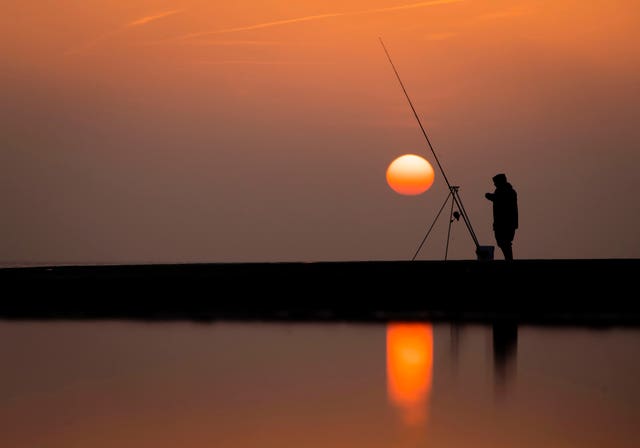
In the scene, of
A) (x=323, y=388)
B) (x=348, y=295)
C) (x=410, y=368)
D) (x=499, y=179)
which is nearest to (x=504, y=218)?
(x=499, y=179)

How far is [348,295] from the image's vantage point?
15711 millimetres

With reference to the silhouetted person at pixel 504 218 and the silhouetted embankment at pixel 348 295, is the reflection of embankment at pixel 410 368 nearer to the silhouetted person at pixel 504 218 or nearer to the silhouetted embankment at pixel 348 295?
the silhouetted embankment at pixel 348 295

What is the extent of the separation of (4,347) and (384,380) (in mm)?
4455

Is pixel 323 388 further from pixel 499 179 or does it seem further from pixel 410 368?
pixel 499 179

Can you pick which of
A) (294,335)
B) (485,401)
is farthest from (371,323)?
(485,401)

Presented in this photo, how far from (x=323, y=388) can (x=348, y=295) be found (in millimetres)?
7707

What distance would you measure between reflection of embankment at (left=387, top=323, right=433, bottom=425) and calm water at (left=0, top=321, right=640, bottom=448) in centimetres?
2

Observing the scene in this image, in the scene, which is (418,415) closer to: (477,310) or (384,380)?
(384,380)

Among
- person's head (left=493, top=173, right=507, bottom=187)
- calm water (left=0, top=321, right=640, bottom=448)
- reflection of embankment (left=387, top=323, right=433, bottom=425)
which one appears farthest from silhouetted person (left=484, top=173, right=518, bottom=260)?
calm water (left=0, top=321, right=640, bottom=448)

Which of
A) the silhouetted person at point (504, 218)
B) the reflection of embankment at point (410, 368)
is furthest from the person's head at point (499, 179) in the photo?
the reflection of embankment at point (410, 368)

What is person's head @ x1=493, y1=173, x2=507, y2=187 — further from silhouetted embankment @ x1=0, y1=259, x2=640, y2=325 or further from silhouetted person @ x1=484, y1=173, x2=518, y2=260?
silhouetted embankment @ x1=0, y1=259, x2=640, y2=325

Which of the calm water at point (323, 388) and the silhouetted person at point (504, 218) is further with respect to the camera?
the silhouetted person at point (504, 218)

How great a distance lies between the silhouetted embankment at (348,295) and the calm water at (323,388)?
2072 millimetres

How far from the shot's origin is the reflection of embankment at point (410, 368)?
7227mm
